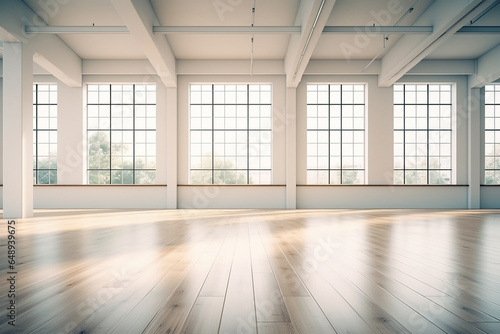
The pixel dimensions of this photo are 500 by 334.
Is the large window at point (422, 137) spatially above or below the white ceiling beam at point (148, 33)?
below

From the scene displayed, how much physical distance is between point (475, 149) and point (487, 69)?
2810mm

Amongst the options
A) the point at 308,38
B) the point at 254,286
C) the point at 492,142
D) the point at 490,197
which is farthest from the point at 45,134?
the point at 492,142

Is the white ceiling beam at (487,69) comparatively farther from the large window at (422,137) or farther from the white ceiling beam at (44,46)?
the white ceiling beam at (44,46)

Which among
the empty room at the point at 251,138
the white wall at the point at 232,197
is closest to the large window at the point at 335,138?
the empty room at the point at 251,138

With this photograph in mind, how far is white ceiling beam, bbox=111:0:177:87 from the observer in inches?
296

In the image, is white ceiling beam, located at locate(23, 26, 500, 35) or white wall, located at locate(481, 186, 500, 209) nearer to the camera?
white ceiling beam, located at locate(23, 26, 500, 35)

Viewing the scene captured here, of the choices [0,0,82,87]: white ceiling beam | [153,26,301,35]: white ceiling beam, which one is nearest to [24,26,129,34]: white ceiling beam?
[0,0,82,87]: white ceiling beam

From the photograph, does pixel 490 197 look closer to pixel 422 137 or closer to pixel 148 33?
pixel 422 137

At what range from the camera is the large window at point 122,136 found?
13391mm

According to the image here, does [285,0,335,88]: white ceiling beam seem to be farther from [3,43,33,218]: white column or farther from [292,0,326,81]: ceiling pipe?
[3,43,33,218]: white column

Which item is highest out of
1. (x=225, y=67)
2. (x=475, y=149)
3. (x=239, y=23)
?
(x=239, y=23)

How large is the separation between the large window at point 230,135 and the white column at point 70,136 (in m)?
4.00

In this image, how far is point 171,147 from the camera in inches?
504

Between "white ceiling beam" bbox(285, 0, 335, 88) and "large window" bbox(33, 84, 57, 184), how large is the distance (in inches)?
349
